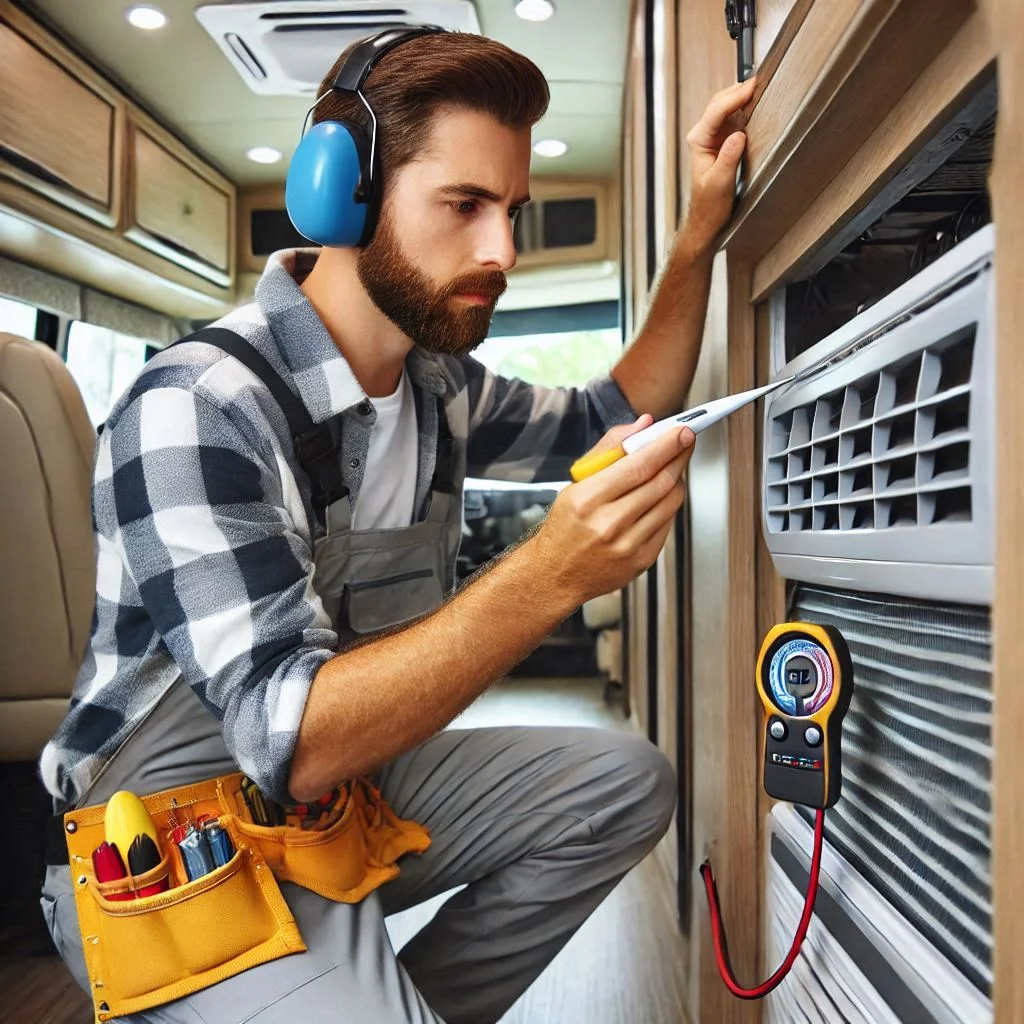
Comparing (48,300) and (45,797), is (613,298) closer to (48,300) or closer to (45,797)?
(48,300)

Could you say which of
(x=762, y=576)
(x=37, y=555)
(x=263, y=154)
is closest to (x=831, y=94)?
(x=762, y=576)

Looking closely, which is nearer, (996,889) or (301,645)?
(996,889)

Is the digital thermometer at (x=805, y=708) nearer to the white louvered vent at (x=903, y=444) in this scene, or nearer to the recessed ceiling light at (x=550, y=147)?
the white louvered vent at (x=903, y=444)

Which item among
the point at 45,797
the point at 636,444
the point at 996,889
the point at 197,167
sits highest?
the point at 197,167

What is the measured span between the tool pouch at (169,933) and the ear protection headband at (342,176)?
0.72m

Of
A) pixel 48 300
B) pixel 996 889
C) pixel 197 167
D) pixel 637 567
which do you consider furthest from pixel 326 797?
pixel 197 167

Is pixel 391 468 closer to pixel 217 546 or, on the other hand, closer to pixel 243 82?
pixel 217 546

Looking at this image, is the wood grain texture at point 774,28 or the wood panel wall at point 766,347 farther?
the wood grain texture at point 774,28

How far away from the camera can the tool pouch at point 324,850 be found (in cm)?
98

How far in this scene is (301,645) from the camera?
35.3 inches

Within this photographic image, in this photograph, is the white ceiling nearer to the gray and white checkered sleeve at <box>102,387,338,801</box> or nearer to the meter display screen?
the gray and white checkered sleeve at <box>102,387,338,801</box>

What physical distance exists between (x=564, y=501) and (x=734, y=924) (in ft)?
1.77

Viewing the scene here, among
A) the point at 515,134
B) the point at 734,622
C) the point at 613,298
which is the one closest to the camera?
the point at 734,622

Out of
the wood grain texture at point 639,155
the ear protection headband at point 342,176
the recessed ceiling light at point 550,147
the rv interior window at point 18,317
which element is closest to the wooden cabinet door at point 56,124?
the rv interior window at point 18,317
